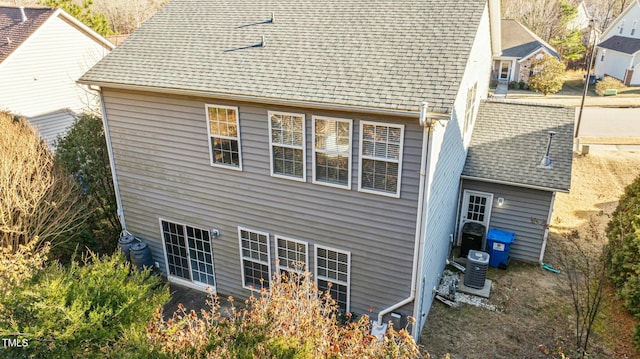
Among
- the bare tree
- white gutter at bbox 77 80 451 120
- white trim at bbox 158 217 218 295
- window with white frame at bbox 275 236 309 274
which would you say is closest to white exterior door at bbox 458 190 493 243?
window with white frame at bbox 275 236 309 274

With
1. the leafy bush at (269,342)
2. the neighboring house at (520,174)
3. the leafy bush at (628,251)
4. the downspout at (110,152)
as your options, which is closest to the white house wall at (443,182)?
the neighboring house at (520,174)

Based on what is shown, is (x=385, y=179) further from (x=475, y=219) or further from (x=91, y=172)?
(x=91, y=172)

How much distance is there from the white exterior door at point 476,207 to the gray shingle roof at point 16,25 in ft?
58.7

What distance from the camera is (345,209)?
8.79 m

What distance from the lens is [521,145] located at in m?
12.5

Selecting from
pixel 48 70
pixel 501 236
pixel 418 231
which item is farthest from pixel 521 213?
pixel 48 70

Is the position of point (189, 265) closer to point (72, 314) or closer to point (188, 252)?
point (188, 252)

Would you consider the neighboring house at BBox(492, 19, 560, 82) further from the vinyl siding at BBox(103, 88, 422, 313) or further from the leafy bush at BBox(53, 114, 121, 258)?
the leafy bush at BBox(53, 114, 121, 258)

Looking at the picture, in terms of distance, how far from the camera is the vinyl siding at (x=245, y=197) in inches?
334

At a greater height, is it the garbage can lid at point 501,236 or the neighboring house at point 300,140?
the neighboring house at point 300,140

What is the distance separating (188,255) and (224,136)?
12.2 ft

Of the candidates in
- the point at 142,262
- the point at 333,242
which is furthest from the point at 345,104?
the point at 142,262

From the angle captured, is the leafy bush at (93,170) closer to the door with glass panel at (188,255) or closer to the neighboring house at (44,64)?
the door with glass panel at (188,255)

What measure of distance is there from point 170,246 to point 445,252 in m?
7.60
